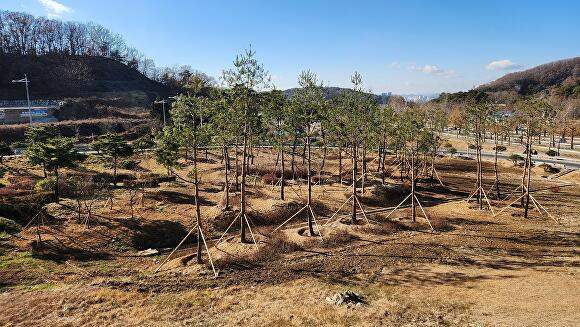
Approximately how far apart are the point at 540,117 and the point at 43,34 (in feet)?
498

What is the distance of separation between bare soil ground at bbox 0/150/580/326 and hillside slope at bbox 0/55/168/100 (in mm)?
89737

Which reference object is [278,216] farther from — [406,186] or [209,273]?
[406,186]

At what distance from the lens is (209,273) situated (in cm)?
2003

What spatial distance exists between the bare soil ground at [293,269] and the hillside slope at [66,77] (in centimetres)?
8974

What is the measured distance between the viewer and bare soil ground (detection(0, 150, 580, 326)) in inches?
610

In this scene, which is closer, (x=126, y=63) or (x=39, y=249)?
(x=39, y=249)

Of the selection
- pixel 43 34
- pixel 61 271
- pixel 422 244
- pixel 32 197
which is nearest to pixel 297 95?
pixel 422 244

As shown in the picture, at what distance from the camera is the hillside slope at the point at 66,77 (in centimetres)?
10562

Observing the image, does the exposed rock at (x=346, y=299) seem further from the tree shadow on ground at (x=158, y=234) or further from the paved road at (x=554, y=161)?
the paved road at (x=554, y=161)

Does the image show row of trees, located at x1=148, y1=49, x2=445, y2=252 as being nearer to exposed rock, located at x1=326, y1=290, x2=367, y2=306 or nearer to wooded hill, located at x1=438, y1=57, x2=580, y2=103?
exposed rock, located at x1=326, y1=290, x2=367, y2=306

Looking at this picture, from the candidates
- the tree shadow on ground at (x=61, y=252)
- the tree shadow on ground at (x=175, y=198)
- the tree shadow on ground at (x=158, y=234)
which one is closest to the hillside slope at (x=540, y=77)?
the tree shadow on ground at (x=175, y=198)

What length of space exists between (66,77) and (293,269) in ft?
388

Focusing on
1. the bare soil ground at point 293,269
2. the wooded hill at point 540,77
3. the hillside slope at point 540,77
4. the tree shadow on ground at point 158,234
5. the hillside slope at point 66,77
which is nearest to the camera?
the bare soil ground at point 293,269

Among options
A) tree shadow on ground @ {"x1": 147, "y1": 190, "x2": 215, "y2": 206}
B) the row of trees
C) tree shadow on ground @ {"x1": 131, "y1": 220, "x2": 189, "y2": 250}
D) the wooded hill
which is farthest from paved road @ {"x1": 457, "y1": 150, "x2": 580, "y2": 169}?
the wooded hill
